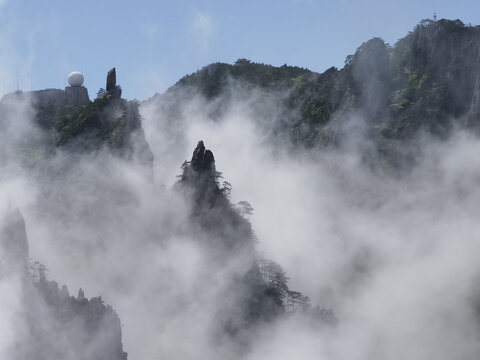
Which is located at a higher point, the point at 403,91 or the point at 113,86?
the point at 403,91

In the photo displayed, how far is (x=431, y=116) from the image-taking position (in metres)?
157

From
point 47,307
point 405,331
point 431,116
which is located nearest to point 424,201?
point 431,116

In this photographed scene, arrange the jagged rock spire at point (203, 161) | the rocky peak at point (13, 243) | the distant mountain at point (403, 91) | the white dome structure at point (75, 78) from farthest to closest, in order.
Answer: the white dome structure at point (75, 78), the distant mountain at point (403, 91), the jagged rock spire at point (203, 161), the rocky peak at point (13, 243)

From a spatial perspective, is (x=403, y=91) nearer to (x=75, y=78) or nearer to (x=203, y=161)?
(x=203, y=161)

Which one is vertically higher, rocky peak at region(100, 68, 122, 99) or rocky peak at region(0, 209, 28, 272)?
rocky peak at region(100, 68, 122, 99)

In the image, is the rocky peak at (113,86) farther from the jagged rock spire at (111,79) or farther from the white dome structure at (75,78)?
the white dome structure at (75,78)

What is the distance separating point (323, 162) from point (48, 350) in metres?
88.1

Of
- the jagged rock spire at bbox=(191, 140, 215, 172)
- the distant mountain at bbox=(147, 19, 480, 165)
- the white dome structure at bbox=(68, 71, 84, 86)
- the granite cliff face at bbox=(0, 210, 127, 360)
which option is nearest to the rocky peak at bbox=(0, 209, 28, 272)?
the granite cliff face at bbox=(0, 210, 127, 360)

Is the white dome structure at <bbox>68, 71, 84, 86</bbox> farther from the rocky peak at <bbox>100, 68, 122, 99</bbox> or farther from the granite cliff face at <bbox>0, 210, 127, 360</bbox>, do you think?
the granite cliff face at <bbox>0, 210, 127, 360</bbox>

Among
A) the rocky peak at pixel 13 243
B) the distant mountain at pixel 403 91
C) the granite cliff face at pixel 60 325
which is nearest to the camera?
the granite cliff face at pixel 60 325

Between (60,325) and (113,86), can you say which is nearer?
(60,325)

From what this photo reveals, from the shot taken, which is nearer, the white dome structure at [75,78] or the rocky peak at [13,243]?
the rocky peak at [13,243]

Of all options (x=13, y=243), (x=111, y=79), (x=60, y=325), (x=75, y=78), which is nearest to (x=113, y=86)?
(x=111, y=79)

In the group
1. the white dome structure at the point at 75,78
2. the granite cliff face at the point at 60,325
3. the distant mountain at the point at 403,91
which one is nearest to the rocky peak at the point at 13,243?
the granite cliff face at the point at 60,325
